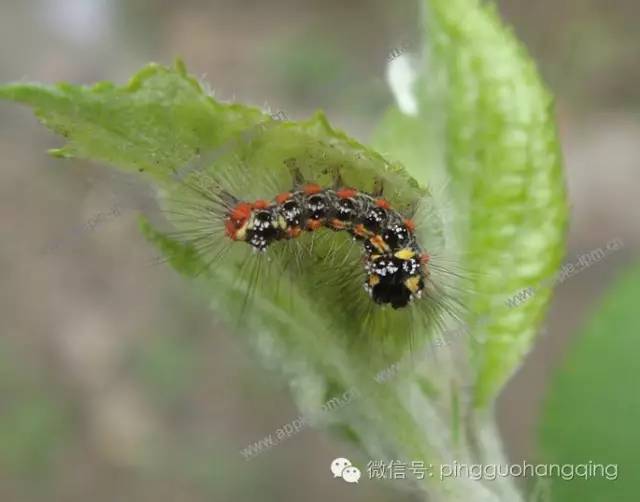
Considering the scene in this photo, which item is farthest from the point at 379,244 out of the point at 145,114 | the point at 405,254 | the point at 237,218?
the point at 145,114

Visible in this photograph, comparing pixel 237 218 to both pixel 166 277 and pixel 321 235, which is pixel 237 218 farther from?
pixel 166 277

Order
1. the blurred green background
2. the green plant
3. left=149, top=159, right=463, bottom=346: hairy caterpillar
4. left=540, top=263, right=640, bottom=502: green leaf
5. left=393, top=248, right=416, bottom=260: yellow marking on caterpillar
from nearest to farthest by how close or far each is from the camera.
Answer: the green plant < left=149, top=159, right=463, bottom=346: hairy caterpillar < left=393, top=248, right=416, bottom=260: yellow marking on caterpillar < left=540, top=263, right=640, bottom=502: green leaf < the blurred green background

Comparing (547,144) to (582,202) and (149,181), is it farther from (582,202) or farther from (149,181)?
(582,202)

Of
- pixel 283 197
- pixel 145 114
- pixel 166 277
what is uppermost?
pixel 166 277

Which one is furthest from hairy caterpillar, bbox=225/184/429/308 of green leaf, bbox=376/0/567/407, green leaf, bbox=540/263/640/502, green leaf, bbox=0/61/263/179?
green leaf, bbox=540/263/640/502

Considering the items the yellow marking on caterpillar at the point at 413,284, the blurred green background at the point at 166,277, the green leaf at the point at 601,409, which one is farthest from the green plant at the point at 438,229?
the blurred green background at the point at 166,277

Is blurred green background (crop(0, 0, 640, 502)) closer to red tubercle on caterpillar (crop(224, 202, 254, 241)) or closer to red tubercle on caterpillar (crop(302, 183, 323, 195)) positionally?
red tubercle on caterpillar (crop(224, 202, 254, 241))
